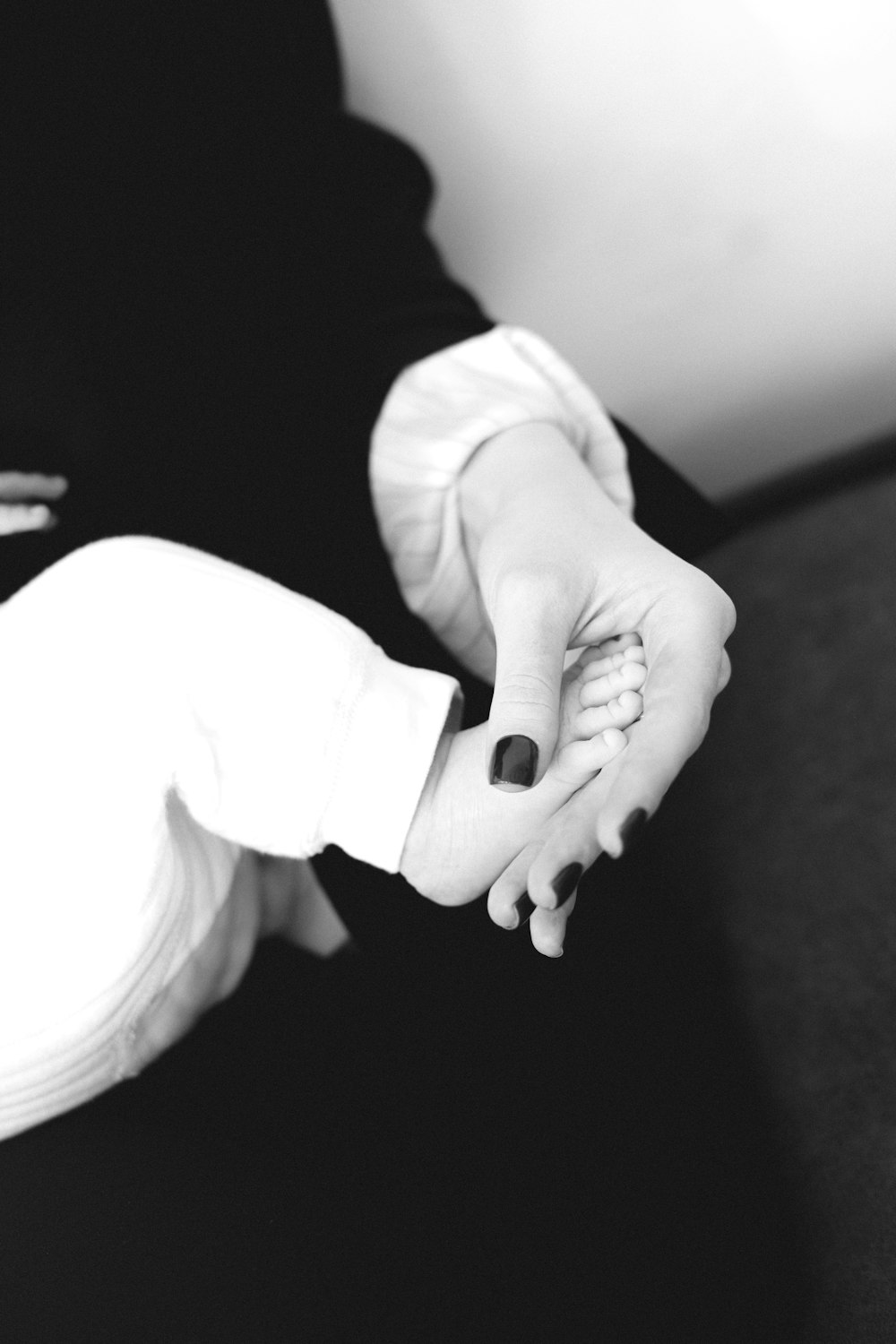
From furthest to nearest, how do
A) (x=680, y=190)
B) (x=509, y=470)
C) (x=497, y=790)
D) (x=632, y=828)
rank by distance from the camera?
(x=680, y=190) → (x=509, y=470) → (x=497, y=790) → (x=632, y=828)

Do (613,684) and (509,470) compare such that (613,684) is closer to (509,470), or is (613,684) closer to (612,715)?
(612,715)

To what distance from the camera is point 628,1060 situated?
673mm

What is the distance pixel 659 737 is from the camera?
0.49 meters

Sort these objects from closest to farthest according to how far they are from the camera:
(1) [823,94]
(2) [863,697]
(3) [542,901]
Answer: (3) [542,901], (2) [863,697], (1) [823,94]

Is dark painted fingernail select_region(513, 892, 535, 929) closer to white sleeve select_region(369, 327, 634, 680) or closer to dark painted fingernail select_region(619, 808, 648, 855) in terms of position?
dark painted fingernail select_region(619, 808, 648, 855)

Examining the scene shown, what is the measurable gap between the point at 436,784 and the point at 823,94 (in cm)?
87

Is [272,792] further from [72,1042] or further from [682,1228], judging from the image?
[682,1228]

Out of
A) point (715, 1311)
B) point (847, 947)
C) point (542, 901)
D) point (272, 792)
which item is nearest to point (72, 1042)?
point (272, 792)

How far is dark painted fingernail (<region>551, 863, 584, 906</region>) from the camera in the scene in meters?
0.49

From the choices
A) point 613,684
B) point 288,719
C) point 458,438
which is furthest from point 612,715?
point 458,438

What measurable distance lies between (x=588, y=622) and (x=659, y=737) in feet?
0.40

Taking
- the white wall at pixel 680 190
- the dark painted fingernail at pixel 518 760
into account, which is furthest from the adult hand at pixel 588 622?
the white wall at pixel 680 190

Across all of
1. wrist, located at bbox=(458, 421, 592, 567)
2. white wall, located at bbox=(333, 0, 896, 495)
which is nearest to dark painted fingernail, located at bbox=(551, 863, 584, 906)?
wrist, located at bbox=(458, 421, 592, 567)

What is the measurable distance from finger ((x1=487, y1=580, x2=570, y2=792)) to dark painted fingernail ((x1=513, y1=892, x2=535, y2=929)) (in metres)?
0.06
